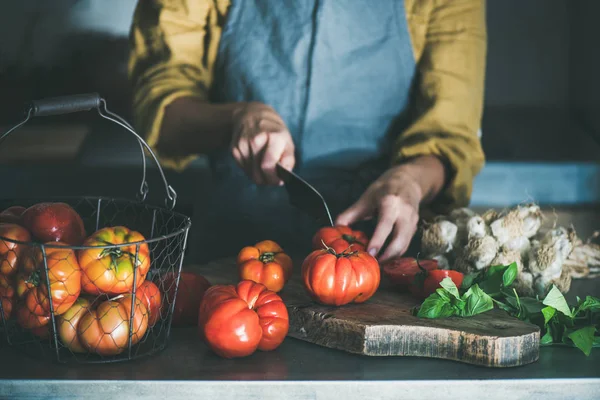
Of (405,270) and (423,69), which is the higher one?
(423,69)

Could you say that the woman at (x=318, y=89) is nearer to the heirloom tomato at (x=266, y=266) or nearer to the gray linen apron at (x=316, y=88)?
the gray linen apron at (x=316, y=88)

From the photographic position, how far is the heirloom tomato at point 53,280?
35.1 inches

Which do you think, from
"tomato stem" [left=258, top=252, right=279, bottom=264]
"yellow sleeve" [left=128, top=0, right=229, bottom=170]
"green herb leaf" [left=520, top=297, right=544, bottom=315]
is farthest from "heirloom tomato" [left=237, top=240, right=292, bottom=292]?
"yellow sleeve" [left=128, top=0, right=229, bottom=170]

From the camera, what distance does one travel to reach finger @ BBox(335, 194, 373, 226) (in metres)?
1.31

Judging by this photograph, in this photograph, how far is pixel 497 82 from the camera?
167 centimetres

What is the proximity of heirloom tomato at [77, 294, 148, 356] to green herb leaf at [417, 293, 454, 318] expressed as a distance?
0.37 meters

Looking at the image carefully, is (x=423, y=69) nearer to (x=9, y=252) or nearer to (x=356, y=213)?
(x=356, y=213)

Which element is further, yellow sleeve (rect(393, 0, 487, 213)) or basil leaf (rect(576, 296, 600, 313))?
yellow sleeve (rect(393, 0, 487, 213))

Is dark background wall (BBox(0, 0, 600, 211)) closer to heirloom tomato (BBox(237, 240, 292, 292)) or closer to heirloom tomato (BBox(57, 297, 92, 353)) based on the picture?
heirloom tomato (BBox(237, 240, 292, 292))

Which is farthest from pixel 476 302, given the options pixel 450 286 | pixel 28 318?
pixel 28 318

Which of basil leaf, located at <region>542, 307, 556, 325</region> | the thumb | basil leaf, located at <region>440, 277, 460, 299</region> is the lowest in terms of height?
the thumb

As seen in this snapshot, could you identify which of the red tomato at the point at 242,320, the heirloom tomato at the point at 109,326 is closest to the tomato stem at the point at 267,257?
the red tomato at the point at 242,320

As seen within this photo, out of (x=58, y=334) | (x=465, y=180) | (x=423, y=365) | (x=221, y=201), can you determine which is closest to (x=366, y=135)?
(x=465, y=180)

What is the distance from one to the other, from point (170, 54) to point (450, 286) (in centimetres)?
80
